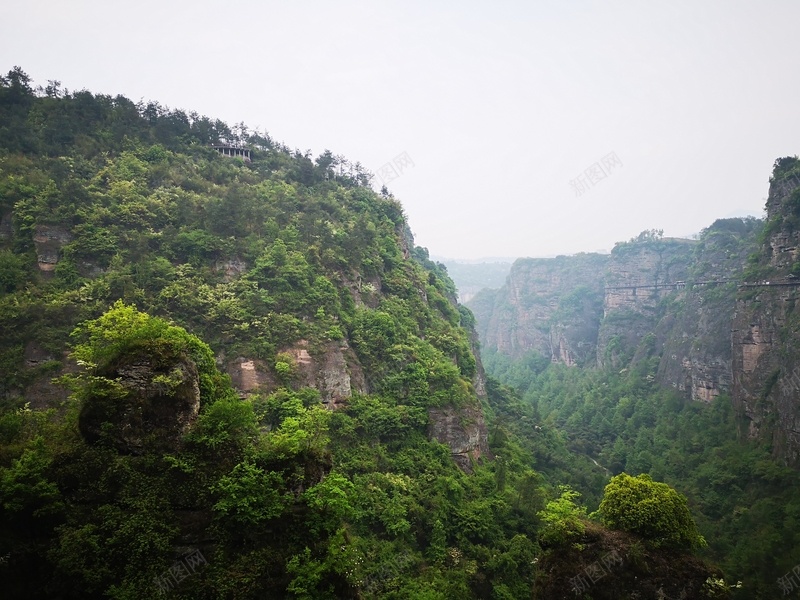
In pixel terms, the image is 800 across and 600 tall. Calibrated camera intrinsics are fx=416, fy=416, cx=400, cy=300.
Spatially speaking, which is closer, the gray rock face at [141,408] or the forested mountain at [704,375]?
the gray rock face at [141,408]

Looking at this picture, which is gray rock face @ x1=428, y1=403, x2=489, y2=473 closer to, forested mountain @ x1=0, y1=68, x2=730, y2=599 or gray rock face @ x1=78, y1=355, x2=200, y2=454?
forested mountain @ x1=0, y1=68, x2=730, y2=599

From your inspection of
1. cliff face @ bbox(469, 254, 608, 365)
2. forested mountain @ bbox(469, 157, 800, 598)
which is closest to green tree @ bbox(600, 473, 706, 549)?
forested mountain @ bbox(469, 157, 800, 598)

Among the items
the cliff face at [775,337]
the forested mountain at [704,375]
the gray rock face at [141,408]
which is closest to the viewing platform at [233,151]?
the gray rock face at [141,408]

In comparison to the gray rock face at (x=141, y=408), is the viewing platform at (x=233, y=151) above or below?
above

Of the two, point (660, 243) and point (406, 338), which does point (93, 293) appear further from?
point (660, 243)

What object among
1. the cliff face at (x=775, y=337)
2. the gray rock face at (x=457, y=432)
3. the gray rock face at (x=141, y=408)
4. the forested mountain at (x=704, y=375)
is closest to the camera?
the gray rock face at (x=141, y=408)

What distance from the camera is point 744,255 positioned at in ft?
203

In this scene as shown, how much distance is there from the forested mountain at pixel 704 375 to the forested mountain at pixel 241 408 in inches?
419

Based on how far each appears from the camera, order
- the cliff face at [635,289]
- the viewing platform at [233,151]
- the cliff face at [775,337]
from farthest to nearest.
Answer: the cliff face at [635,289] → the viewing platform at [233,151] → the cliff face at [775,337]

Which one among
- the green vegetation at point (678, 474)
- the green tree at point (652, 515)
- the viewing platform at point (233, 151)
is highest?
the viewing platform at point (233, 151)

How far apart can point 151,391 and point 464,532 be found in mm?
17251

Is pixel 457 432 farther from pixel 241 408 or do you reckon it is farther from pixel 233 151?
pixel 233 151

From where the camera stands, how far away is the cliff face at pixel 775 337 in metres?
33.6

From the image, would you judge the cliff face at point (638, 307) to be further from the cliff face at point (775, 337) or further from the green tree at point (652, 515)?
the green tree at point (652, 515)
